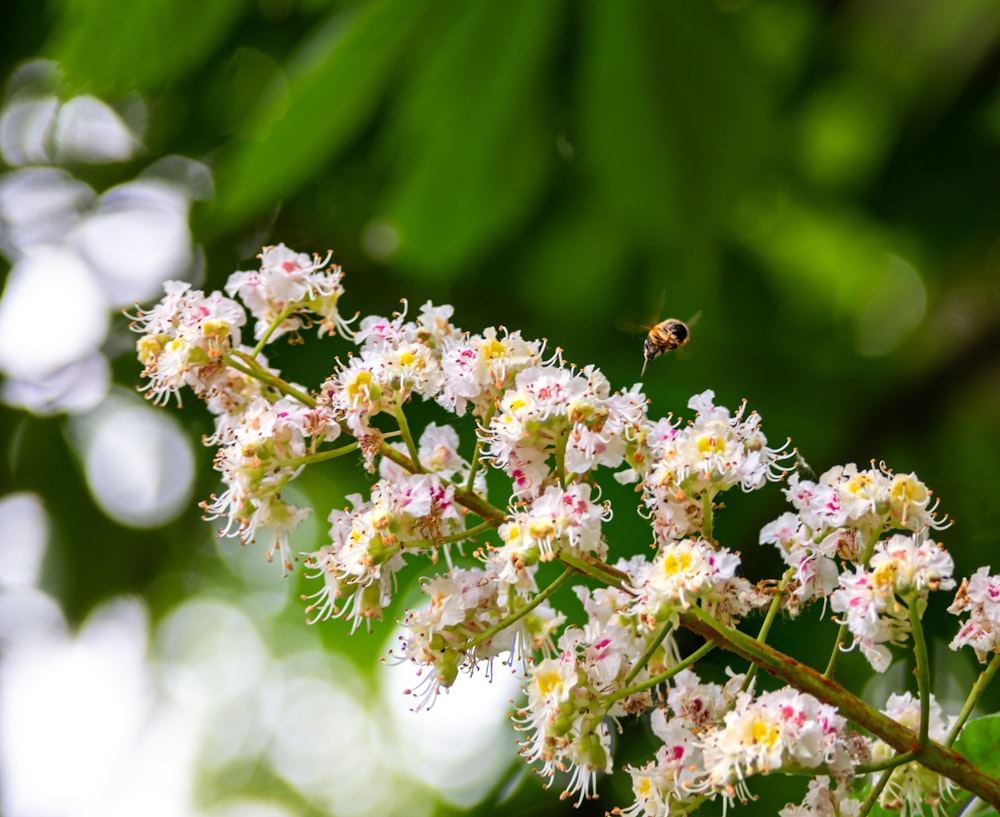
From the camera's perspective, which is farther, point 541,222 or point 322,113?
point 541,222

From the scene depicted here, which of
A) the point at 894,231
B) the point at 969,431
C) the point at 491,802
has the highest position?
the point at 894,231

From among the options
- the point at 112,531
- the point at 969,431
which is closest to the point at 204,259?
the point at 112,531

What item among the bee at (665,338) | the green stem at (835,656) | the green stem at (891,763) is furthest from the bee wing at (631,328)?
the green stem at (891,763)

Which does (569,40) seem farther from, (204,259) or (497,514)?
(204,259)

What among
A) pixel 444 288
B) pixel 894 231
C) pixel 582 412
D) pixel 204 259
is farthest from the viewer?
pixel 204 259

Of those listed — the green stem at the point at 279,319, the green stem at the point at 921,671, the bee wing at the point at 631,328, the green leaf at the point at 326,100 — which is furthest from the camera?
the bee wing at the point at 631,328

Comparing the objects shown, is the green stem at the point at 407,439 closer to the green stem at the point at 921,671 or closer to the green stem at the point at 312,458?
the green stem at the point at 312,458

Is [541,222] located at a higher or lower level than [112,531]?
higher

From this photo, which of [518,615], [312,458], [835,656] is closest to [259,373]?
[312,458]
